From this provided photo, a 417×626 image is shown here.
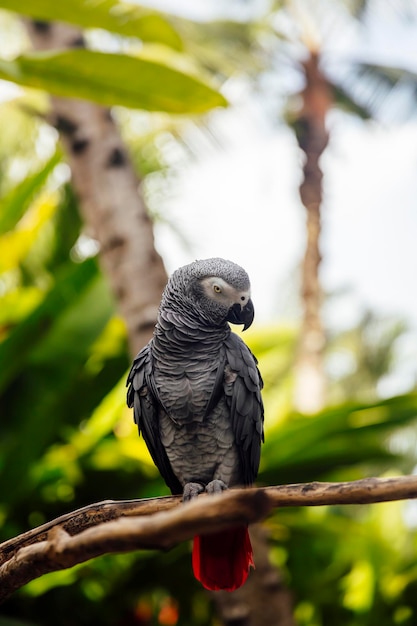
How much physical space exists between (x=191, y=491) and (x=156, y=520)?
12.2 inches

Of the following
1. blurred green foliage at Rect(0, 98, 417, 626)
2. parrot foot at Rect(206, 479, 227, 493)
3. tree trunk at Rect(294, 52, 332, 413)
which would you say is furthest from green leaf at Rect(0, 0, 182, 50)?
tree trunk at Rect(294, 52, 332, 413)

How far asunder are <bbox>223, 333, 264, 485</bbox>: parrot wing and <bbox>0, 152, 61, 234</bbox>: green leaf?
1468 millimetres

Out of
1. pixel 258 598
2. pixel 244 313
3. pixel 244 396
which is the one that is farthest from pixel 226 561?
pixel 258 598

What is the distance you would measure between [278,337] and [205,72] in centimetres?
359

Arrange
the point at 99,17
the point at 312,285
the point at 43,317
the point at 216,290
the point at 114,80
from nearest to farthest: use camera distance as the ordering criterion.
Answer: the point at 216,290 < the point at 114,80 < the point at 99,17 < the point at 43,317 < the point at 312,285

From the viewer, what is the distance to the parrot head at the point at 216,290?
556 millimetres

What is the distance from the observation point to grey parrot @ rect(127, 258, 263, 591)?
667 mm

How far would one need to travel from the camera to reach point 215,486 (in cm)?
78

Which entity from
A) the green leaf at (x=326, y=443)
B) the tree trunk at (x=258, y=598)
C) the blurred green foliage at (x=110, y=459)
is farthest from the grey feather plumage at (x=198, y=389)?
the green leaf at (x=326, y=443)

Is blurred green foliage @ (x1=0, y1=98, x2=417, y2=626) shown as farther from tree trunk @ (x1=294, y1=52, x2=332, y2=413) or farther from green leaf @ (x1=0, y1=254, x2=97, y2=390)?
tree trunk @ (x1=294, y1=52, x2=332, y2=413)

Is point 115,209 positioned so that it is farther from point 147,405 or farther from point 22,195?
point 147,405

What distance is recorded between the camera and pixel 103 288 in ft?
6.47

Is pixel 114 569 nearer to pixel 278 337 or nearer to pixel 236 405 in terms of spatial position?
pixel 278 337

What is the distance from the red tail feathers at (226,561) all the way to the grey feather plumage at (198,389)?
82 millimetres
